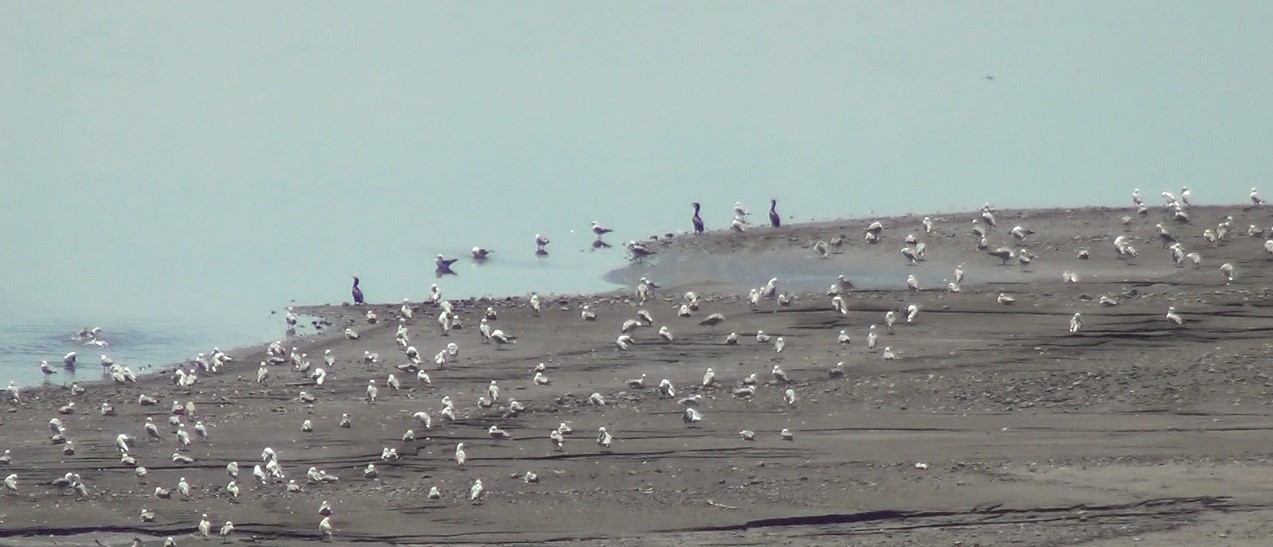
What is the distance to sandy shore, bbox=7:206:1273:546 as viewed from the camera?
20.8 metres

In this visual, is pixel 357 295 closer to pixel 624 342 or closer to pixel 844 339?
pixel 624 342

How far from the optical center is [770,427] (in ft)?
76.0

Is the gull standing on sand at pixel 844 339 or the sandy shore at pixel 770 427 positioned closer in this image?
the sandy shore at pixel 770 427

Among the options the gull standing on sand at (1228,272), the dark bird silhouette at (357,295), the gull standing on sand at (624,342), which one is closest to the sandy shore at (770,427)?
the gull standing on sand at (624,342)

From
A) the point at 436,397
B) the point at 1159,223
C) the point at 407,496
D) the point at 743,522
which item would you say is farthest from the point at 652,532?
the point at 1159,223

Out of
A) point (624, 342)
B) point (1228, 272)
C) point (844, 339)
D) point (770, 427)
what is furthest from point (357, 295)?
point (1228, 272)

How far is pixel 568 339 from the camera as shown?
89.4 feet

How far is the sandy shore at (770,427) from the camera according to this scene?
2084 cm

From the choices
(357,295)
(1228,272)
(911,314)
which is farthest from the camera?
(357,295)

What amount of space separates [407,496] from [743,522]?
3.17 meters

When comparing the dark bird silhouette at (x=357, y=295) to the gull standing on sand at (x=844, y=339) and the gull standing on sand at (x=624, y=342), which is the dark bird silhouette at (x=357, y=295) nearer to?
the gull standing on sand at (x=624, y=342)

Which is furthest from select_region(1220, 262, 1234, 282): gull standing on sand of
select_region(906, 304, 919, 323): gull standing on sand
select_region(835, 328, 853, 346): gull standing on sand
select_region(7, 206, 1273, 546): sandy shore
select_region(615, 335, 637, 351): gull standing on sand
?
select_region(615, 335, 637, 351): gull standing on sand

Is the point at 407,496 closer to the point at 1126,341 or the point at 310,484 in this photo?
the point at 310,484

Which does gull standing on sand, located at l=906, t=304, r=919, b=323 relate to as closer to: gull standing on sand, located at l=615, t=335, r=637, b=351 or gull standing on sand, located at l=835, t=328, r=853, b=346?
gull standing on sand, located at l=835, t=328, r=853, b=346
